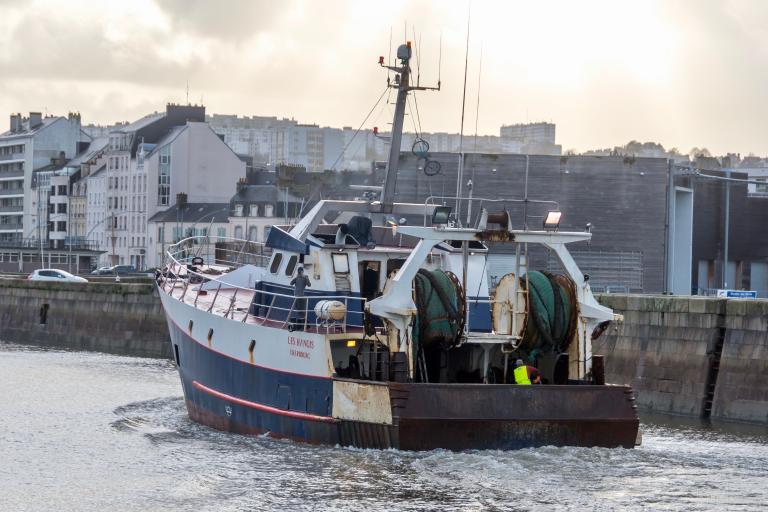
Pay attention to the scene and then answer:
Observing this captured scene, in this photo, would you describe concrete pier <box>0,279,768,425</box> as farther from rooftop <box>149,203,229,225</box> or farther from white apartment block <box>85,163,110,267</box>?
white apartment block <box>85,163,110,267</box>

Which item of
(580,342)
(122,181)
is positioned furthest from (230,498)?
(122,181)

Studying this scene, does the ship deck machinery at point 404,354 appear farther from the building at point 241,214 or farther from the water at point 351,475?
the building at point 241,214

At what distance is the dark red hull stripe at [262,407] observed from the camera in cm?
2834

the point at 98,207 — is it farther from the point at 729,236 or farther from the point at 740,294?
the point at 740,294

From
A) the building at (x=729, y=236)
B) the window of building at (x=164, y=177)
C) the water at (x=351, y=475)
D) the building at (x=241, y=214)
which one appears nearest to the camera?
the water at (x=351, y=475)

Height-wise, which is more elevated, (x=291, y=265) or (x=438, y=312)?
(x=291, y=265)

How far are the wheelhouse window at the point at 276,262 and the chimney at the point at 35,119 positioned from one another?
136 m

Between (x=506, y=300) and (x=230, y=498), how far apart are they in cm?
622

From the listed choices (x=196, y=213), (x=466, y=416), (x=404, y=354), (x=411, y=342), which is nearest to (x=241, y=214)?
(x=196, y=213)

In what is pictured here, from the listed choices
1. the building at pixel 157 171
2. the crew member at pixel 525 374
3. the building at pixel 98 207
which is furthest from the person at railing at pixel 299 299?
the building at pixel 98 207

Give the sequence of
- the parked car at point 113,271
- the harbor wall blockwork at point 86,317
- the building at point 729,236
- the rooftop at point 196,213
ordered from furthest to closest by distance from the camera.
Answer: the rooftop at point 196,213 < the parked car at point 113,271 < the building at point 729,236 < the harbor wall blockwork at point 86,317

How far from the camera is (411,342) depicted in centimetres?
2741

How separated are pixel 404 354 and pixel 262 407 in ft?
14.2

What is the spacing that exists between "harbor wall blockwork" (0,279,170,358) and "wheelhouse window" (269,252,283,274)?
31169mm
